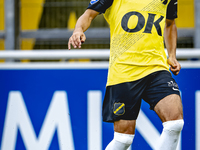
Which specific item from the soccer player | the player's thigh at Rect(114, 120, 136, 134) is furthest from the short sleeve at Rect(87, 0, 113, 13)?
the player's thigh at Rect(114, 120, 136, 134)

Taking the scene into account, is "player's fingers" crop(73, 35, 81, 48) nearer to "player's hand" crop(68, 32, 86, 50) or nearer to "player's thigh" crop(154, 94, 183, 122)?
"player's hand" crop(68, 32, 86, 50)

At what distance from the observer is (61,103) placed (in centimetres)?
279

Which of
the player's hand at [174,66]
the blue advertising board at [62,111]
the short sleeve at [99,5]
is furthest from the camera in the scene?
the blue advertising board at [62,111]

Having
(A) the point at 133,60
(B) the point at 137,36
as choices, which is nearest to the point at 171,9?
(B) the point at 137,36

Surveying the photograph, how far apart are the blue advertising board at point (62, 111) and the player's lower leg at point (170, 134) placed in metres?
0.92

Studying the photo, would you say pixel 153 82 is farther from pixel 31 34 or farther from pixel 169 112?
pixel 31 34

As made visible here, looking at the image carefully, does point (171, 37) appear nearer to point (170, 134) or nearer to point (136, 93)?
point (136, 93)

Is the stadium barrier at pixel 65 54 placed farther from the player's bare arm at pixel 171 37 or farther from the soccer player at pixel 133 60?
the soccer player at pixel 133 60

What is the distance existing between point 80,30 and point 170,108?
744mm

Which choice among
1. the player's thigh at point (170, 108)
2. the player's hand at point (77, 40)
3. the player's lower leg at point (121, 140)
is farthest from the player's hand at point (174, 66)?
the player's hand at point (77, 40)

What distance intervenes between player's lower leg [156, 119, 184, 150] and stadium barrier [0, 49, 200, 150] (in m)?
0.92

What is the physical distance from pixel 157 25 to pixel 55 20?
270 cm

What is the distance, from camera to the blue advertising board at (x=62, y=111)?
273 cm

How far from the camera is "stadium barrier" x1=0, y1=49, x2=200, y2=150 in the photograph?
2.74 metres
